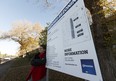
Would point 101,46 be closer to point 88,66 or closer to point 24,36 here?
point 88,66

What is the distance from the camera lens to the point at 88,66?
315cm

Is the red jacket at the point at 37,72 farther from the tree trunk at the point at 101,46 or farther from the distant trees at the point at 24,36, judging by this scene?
the distant trees at the point at 24,36

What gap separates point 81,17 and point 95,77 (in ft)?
3.25

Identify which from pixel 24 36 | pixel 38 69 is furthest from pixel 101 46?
pixel 24 36

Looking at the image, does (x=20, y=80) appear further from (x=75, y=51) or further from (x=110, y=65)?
(x=75, y=51)

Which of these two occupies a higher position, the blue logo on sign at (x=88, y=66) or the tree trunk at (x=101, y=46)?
the tree trunk at (x=101, y=46)

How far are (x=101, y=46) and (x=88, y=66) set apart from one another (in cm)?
453

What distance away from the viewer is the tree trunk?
7.35 meters

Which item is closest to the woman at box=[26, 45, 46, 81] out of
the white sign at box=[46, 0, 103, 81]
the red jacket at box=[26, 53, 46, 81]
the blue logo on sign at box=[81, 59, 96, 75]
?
the red jacket at box=[26, 53, 46, 81]

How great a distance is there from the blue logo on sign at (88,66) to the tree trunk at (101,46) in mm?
4111

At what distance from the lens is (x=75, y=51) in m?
3.60

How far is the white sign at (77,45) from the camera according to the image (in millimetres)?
3051

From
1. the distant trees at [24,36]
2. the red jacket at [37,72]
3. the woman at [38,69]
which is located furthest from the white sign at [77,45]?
the distant trees at [24,36]

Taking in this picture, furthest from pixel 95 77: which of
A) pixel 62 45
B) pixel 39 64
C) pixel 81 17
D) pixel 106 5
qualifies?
pixel 106 5
